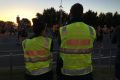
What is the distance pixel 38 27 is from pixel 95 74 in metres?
7.72

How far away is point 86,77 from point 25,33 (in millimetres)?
15289

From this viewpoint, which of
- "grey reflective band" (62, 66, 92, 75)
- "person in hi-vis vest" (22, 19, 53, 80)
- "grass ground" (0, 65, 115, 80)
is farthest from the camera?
"grass ground" (0, 65, 115, 80)

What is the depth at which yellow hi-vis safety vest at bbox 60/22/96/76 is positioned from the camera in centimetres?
709

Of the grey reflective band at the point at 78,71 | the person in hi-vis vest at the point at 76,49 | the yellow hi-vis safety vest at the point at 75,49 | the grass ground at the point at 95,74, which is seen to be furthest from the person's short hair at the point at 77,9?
the grass ground at the point at 95,74

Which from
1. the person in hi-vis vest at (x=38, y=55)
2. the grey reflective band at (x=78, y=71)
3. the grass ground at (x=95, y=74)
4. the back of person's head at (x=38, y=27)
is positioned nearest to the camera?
the grey reflective band at (x=78, y=71)

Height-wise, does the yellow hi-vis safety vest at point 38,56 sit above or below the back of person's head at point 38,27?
below

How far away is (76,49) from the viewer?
279 inches

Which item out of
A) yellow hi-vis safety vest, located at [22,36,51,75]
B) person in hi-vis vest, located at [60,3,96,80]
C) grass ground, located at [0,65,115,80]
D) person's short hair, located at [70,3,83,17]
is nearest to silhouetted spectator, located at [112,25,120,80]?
person in hi-vis vest, located at [60,3,96,80]

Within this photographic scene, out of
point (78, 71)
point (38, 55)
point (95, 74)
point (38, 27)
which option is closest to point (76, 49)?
point (78, 71)

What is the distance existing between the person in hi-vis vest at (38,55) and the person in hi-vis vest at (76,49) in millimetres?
440

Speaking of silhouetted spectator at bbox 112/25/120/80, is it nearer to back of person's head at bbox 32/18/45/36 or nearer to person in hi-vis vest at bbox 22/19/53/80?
person in hi-vis vest at bbox 22/19/53/80

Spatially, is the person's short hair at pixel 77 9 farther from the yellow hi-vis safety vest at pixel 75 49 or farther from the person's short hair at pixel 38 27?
the person's short hair at pixel 38 27

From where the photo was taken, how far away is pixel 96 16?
4129 inches

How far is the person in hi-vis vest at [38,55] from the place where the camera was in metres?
7.49
